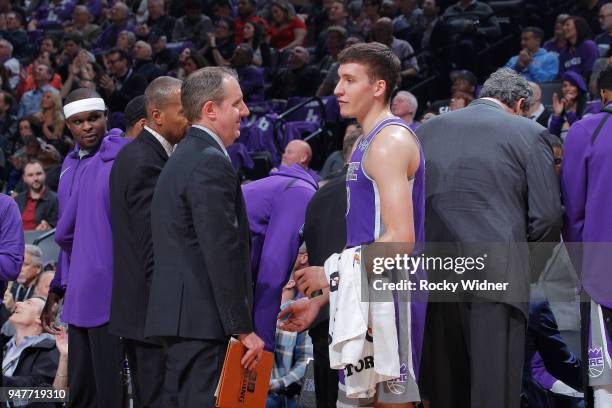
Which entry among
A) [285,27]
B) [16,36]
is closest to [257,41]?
[285,27]

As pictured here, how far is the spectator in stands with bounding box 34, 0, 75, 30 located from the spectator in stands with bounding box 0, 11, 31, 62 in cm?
101

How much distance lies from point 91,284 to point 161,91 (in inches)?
40.0

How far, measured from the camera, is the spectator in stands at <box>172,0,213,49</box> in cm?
1603

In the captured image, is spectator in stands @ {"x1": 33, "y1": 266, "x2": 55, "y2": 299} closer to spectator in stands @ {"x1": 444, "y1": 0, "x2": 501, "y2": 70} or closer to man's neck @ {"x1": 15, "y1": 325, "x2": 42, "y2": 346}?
man's neck @ {"x1": 15, "y1": 325, "x2": 42, "y2": 346}

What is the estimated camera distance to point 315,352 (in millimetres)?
5016

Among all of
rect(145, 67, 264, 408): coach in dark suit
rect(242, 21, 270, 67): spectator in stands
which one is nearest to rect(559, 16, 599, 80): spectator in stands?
rect(242, 21, 270, 67): spectator in stands

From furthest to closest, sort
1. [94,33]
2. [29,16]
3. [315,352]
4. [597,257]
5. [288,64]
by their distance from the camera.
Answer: [29,16]
[94,33]
[288,64]
[315,352]
[597,257]

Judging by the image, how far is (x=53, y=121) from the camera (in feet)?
44.0

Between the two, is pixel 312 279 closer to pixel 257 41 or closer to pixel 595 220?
pixel 595 220

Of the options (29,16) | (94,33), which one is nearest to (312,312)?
(94,33)

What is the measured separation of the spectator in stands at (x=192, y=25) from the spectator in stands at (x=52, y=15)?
9.68 feet

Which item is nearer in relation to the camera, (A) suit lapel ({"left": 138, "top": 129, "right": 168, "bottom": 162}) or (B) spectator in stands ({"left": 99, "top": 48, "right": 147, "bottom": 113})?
(A) suit lapel ({"left": 138, "top": 129, "right": 168, "bottom": 162})

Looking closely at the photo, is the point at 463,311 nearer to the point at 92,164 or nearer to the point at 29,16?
the point at 92,164

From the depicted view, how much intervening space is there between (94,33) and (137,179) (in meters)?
13.4
